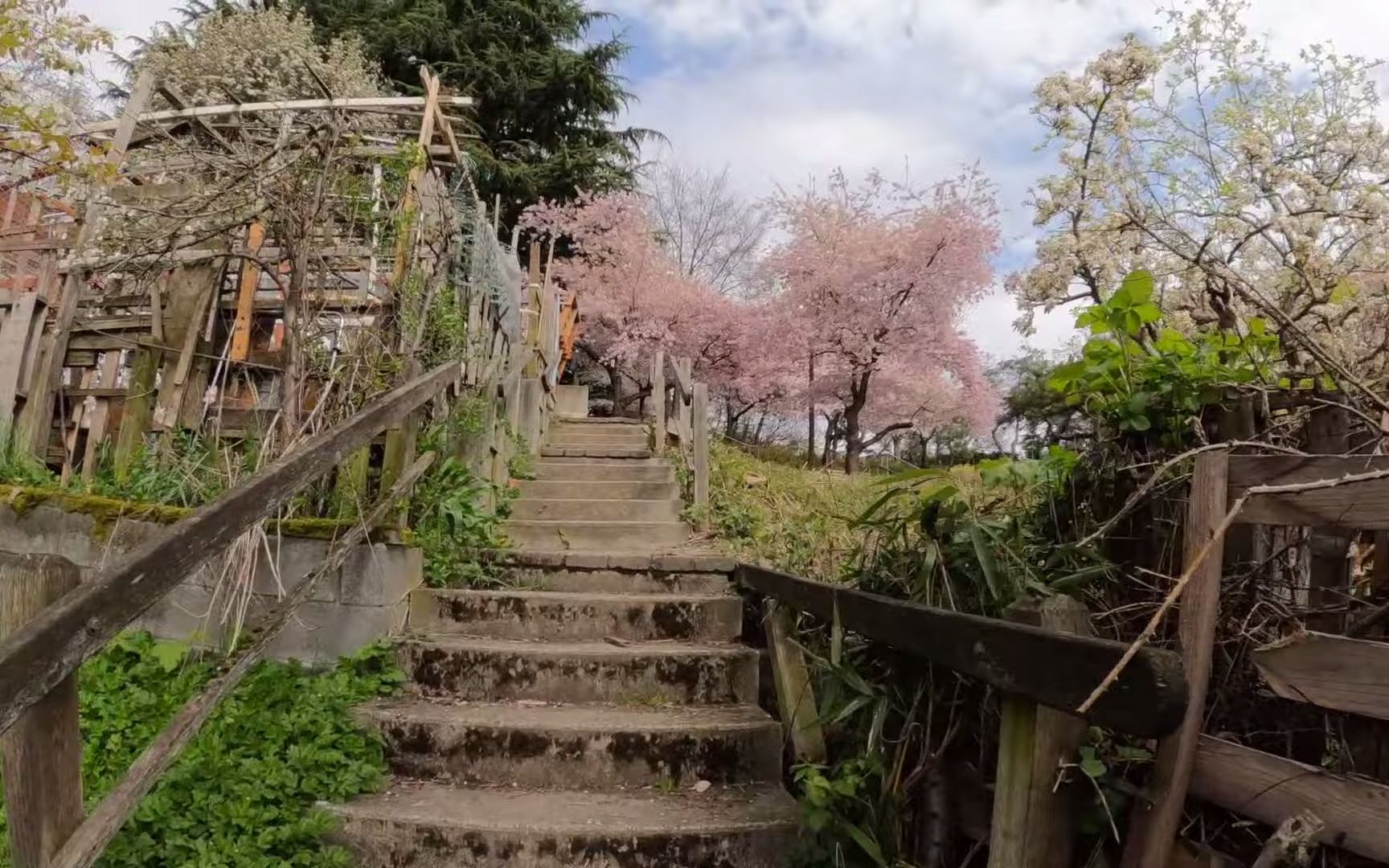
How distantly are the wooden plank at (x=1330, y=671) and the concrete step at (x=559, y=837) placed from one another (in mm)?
1627

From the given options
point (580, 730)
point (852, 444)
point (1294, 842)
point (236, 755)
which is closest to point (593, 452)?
point (580, 730)

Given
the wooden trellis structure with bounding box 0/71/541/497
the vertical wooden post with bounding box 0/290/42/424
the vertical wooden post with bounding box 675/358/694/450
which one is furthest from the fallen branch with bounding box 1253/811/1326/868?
the vertical wooden post with bounding box 0/290/42/424

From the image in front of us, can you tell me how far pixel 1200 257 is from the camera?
179 centimetres

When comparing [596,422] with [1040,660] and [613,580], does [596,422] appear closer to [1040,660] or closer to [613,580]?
[613,580]

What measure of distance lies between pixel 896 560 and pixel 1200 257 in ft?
3.95

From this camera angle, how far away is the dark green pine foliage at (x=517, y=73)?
1661 centimetres

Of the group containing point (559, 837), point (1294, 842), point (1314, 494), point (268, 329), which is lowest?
point (559, 837)

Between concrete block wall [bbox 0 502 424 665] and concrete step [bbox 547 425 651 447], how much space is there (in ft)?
15.1

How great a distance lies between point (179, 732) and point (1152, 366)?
8.63 feet

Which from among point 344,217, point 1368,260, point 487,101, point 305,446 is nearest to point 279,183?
point 344,217

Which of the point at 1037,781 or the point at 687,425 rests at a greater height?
the point at 687,425

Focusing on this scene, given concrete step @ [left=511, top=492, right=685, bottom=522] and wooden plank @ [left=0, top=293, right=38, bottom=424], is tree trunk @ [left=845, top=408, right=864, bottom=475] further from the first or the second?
wooden plank @ [left=0, top=293, right=38, bottom=424]

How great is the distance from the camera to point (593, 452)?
24.0ft

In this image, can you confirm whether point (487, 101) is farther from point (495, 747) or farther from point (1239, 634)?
point (1239, 634)
